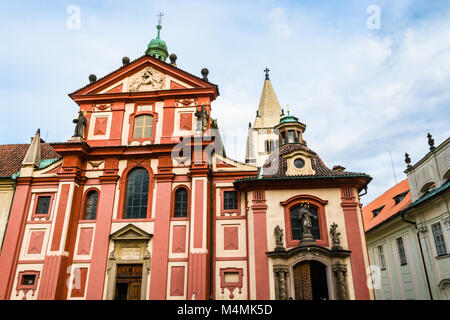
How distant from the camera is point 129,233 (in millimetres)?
17781

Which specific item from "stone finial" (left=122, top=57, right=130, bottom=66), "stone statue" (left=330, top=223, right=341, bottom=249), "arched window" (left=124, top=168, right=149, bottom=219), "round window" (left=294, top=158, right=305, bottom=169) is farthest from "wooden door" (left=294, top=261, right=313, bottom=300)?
"stone finial" (left=122, top=57, right=130, bottom=66)

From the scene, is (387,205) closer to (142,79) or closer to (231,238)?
(231,238)

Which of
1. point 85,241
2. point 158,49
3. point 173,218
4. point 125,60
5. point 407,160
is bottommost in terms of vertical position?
point 85,241

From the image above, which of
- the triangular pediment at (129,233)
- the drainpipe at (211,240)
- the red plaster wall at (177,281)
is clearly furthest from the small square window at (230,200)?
the triangular pediment at (129,233)

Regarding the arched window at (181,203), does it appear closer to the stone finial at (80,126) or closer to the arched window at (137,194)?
the arched window at (137,194)

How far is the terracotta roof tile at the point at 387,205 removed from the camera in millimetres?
25069

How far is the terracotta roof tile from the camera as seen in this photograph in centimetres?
2507

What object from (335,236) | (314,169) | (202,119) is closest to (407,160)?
(314,169)

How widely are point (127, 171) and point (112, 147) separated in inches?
63.9

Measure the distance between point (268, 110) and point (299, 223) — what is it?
1078 inches

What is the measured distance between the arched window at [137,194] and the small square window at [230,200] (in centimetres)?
426

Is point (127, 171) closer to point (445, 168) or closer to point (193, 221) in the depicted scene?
point (193, 221)

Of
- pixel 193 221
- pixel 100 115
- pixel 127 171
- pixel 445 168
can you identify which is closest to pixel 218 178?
pixel 193 221
